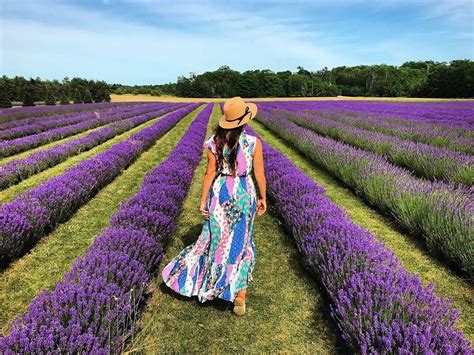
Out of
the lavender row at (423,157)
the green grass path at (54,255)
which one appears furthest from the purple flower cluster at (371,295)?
the lavender row at (423,157)

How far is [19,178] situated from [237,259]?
6.53 m

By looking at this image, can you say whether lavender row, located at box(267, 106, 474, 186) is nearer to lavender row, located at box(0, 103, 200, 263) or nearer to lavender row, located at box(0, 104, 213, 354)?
lavender row, located at box(0, 104, 213, 354)

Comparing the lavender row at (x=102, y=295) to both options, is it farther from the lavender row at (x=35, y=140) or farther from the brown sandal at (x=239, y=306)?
the lavender row at (x=35, y=140)

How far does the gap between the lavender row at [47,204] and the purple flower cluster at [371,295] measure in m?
3.34

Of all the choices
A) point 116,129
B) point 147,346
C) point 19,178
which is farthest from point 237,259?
point 116,129

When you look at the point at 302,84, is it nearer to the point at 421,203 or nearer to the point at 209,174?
the point at 421,203

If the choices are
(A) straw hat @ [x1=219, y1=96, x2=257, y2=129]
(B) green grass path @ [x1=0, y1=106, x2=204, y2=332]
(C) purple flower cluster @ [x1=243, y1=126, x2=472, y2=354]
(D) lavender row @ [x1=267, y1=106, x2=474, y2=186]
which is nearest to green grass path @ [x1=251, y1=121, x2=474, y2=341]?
(C) purple flower cluster @ [x1=243, y1=126, x2=472, y2=354]

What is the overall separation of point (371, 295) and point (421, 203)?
2697 millimetres

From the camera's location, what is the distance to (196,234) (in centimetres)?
462

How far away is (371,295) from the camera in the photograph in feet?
7.73

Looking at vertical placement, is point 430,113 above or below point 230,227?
below

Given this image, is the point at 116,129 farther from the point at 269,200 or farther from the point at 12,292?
the point at 12,292

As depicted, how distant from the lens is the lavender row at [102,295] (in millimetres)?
Answer: 1813

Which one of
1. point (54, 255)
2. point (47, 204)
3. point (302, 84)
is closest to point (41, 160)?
point (47, 204)
